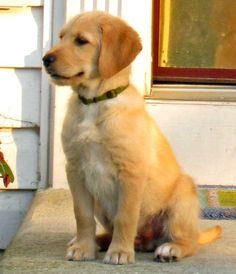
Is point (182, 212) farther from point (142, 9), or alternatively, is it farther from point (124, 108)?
point (142, 9)

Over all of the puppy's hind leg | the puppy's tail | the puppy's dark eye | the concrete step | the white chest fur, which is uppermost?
the puppy's dark eye

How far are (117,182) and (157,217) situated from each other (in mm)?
358

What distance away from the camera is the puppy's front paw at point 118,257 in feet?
12.5

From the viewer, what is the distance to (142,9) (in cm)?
538

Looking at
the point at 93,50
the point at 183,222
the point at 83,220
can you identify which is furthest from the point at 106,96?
the point at 183,222

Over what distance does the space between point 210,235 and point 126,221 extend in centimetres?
69

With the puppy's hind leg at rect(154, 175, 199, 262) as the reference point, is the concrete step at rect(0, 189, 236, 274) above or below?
below

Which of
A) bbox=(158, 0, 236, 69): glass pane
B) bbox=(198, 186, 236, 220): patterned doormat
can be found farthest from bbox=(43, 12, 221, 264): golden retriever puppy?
bbox=(158, 0, 236, 69): glass pane

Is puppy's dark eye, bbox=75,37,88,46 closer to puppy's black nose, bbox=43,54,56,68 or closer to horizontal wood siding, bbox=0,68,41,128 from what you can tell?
puppy's black nose, bbox=43,54,56,68

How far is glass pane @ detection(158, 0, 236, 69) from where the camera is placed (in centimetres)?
581

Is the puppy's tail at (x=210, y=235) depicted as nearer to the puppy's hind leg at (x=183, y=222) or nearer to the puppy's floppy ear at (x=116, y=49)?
the puppy's hind leg at (x=183, y=222)

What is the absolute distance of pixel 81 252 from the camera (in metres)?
3.89

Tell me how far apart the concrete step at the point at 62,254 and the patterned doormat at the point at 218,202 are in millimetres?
106

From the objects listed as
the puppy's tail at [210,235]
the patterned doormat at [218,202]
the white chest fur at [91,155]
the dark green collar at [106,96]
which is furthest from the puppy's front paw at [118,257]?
the patterned doormat at [218,202]
